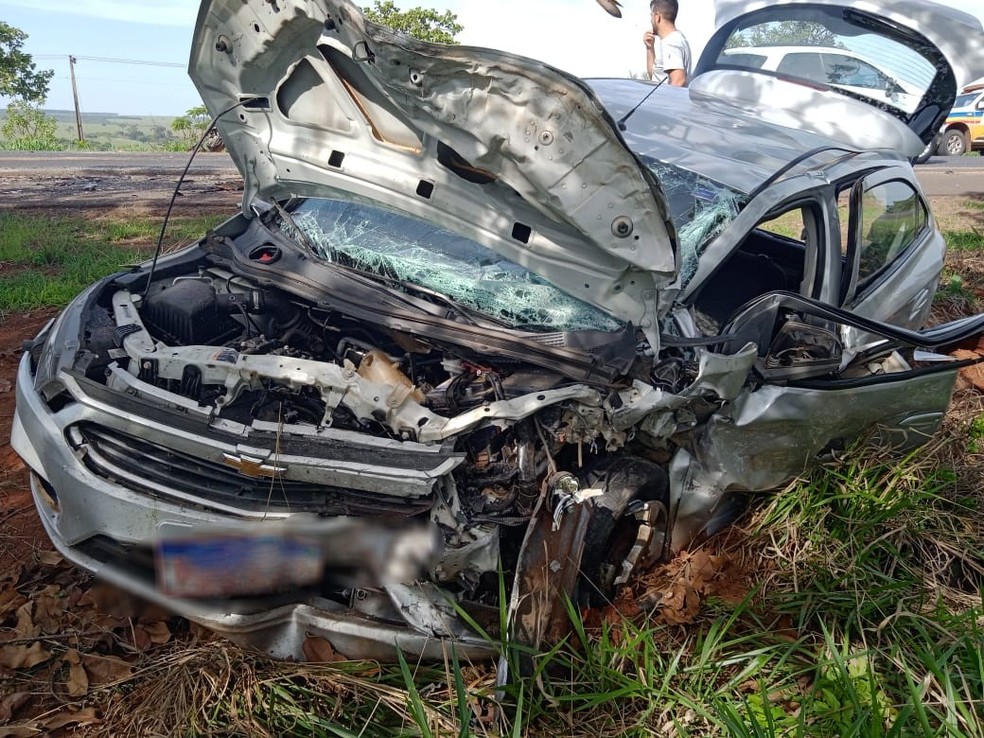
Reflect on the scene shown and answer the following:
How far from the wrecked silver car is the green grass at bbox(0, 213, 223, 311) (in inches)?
117

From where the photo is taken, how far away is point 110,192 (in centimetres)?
1020

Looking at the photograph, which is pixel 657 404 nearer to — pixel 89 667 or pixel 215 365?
pixel 215 365

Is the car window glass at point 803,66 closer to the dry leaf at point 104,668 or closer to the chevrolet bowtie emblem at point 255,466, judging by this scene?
the chevrolet bowtie emblem at point 255,466

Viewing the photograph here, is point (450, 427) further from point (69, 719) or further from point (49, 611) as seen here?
point (49, 611)

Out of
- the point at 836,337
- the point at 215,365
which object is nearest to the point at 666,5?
the point at 836,337

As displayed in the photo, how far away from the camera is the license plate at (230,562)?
2.11 m

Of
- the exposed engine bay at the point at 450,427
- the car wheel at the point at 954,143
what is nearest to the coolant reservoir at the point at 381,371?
the exposed engine bay at the point at 450,427

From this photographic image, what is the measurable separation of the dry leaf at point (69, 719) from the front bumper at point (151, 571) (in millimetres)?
400

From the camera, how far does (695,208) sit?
2852 millimetres

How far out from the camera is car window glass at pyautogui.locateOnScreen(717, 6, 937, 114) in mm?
3662

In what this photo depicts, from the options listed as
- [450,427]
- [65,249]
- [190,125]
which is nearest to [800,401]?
[450,427]

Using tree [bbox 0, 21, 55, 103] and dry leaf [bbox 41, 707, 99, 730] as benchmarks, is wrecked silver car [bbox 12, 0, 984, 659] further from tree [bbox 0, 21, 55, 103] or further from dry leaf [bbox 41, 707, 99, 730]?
tree [bbox 0, 21, 55, 103]

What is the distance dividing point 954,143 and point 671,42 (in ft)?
51.5

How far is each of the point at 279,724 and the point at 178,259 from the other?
209 centimetres
